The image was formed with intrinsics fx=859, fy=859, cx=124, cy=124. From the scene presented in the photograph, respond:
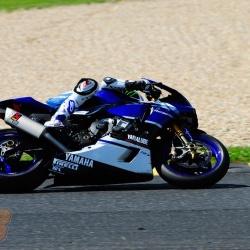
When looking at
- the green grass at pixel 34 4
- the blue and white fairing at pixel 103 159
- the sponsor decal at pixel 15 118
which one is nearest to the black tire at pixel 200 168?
the blue and white fairing at pixel 103 159

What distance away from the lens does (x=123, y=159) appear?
812cm

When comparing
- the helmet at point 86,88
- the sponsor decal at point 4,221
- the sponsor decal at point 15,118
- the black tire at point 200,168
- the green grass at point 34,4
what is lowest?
the sponsor decal at point 4,221

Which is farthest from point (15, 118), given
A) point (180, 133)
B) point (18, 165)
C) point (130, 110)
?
point (180, 133)

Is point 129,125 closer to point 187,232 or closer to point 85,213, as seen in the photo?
point 85,213

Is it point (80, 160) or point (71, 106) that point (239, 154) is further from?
point (71, 106)

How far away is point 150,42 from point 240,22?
7.62 feet

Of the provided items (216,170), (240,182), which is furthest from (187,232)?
(240,182)

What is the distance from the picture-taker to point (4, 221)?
23.1ft

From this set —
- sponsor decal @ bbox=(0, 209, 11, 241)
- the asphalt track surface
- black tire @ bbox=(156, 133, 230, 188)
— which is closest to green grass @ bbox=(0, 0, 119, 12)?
the asphalt track surface

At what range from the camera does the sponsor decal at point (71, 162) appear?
8062 millimetres

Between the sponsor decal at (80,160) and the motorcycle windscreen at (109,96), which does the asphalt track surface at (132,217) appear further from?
the motorcycle windscreen at (109,96)

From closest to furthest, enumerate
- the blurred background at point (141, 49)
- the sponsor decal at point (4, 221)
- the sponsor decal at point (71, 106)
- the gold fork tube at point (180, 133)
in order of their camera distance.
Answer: the sponsor decal at point (4, 221) → the sponsor decal at point (71, 106) → the gold fork tube at point (180, 133) → the blurred background at point (141, 49)

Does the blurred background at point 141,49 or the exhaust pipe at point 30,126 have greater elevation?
the exhaust pipe at point 30,126

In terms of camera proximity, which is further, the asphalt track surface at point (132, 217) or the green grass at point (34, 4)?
the green grass at point (34, 4)
